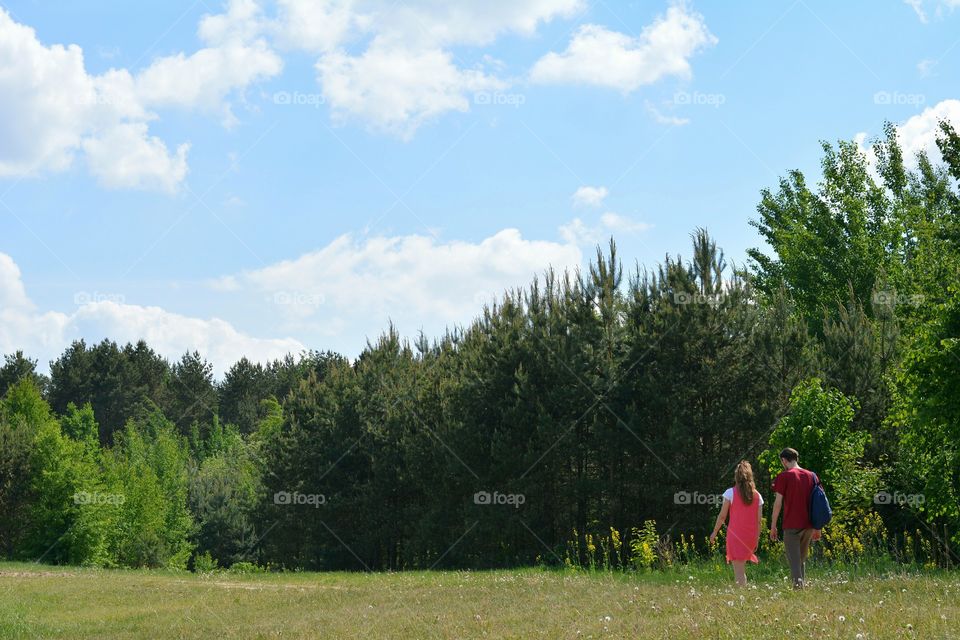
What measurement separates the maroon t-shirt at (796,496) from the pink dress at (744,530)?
0.39 m

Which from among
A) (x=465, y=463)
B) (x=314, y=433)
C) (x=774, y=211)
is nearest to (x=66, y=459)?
(x=314, y=433)

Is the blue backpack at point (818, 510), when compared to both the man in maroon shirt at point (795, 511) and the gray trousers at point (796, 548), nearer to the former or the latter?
the man in maroon shirt at point (795, 511)

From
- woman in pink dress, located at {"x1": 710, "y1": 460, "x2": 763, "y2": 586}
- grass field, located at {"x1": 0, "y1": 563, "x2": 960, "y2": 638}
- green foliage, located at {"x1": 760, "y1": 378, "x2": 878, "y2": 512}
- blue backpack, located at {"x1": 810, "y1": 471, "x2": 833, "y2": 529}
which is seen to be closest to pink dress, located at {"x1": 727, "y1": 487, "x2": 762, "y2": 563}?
woman in pink dress, located at {"x1": 710, "y1": 460, "x2": 763, "y2": 586}

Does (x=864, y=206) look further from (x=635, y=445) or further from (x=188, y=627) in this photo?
(x=188, y=627)

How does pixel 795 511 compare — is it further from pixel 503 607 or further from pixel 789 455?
pixel 503 607

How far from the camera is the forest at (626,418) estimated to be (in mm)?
18109

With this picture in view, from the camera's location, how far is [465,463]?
28953 millimetres

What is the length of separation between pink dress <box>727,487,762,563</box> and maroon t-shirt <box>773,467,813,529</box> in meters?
0.39

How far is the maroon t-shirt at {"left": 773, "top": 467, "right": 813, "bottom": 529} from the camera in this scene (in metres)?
12.1

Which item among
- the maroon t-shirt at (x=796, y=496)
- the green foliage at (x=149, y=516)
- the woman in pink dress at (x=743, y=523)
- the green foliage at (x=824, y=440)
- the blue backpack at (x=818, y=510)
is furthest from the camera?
the green foliage at (x=149, y=516)

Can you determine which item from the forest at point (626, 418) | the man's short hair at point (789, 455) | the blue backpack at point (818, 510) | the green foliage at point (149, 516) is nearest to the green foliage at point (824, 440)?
the forest at point (626, 418)

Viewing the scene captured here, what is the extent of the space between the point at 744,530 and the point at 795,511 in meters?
0.78

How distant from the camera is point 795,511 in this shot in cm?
1214

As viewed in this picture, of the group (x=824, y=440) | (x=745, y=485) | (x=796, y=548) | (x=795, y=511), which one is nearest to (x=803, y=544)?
(x=796, y=548)
